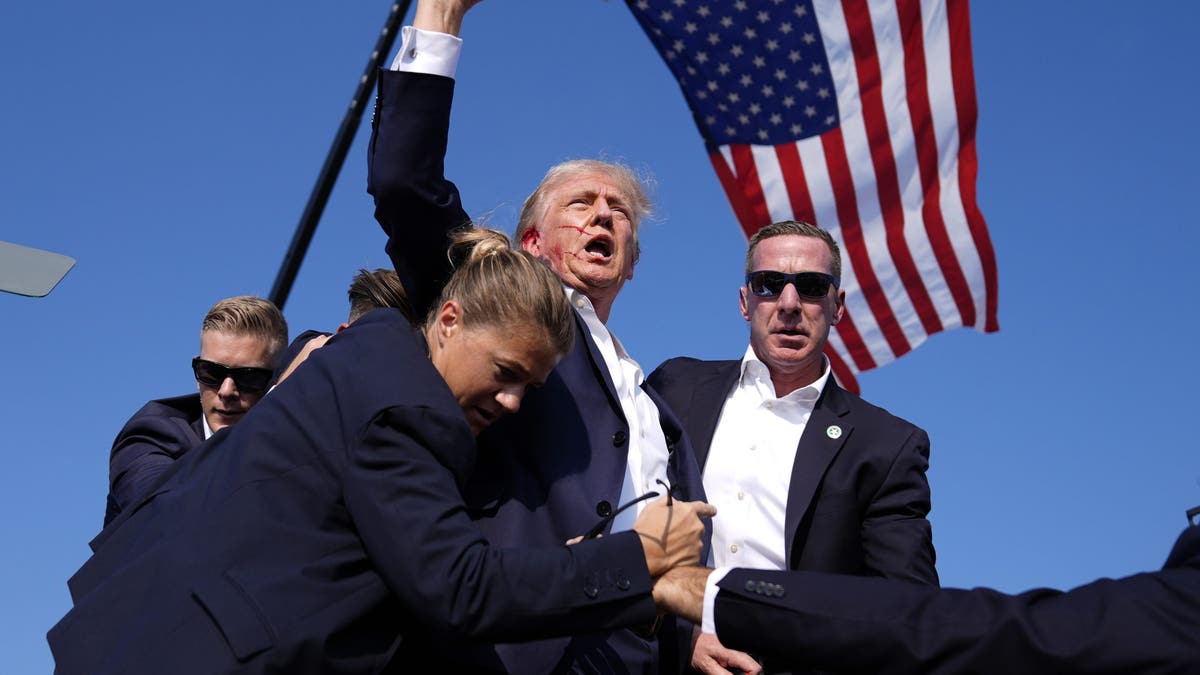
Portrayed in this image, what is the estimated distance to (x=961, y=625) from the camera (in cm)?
283

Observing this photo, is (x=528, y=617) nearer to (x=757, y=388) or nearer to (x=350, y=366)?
(x=350, y=366)

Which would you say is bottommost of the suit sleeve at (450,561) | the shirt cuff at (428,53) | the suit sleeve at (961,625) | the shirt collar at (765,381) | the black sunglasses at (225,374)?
the suit sleeve at (961,625)

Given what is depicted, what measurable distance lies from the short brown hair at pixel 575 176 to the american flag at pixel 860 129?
4.69 metres

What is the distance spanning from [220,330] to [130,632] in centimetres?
305

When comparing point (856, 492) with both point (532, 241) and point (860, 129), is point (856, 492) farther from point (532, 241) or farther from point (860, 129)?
point (860, 129)

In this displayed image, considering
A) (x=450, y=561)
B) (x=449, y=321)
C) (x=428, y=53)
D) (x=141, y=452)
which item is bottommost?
(x=450, y=561)

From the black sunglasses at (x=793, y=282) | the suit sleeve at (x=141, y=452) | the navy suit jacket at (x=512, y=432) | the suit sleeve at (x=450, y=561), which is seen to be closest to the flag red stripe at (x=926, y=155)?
the black sunglasses at (x=793, y=282)

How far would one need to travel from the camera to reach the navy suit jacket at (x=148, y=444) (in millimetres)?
4840

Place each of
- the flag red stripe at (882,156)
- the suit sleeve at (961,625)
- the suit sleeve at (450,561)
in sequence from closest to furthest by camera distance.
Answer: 1. the suit sleeve at (961,625)
2. the suit sleeve at (450,561)
3. the flag red stripe at (882,156)

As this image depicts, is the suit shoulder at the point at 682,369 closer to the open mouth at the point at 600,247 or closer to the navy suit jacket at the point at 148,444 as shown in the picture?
the open mouth at the point at 600,247

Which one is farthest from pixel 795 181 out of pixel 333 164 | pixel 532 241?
pixel 532 241

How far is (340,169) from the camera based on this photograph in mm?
8250

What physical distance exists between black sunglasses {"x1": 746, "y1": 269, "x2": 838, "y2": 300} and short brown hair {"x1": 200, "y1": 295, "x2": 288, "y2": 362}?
2.03m

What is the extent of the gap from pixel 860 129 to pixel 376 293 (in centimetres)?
551
